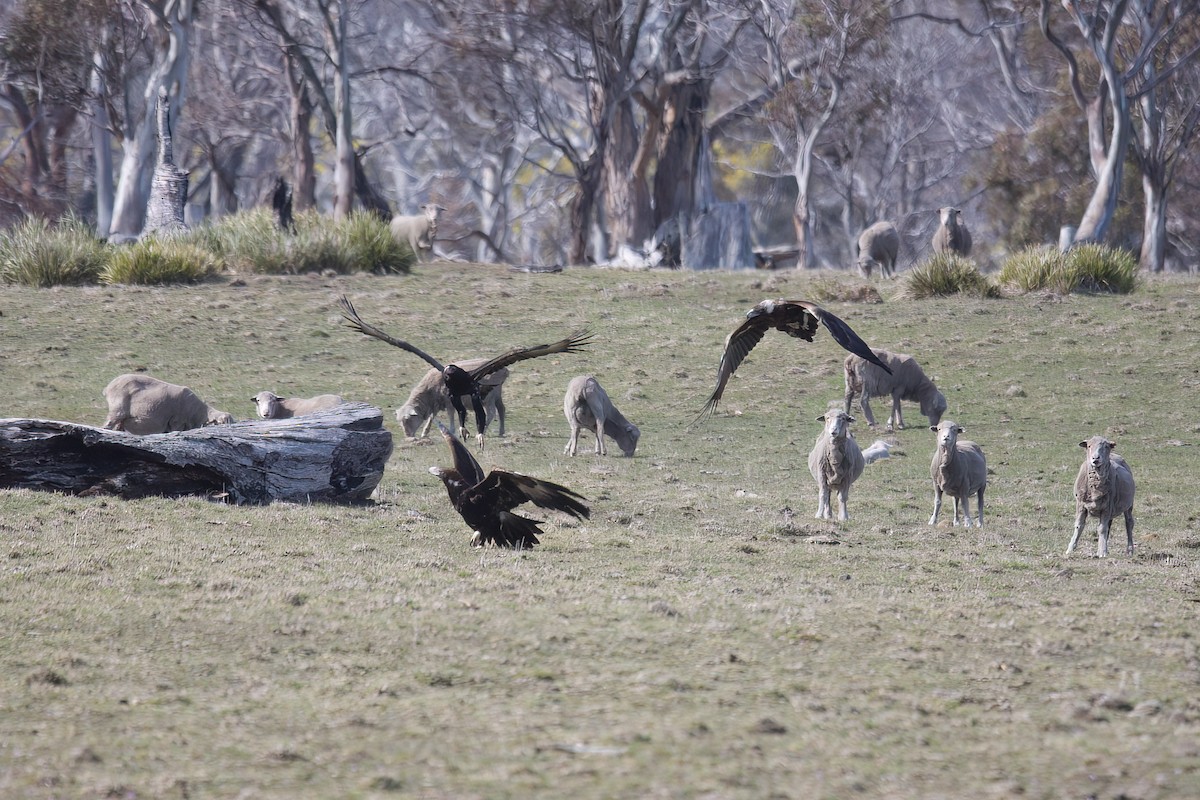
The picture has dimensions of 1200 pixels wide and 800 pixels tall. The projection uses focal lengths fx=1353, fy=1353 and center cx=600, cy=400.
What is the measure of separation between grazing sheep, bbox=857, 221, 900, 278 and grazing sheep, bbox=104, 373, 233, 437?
60.8 ft

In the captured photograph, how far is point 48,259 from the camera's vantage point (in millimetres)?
27516

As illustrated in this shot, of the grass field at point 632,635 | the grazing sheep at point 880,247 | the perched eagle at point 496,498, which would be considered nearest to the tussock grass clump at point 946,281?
the grazing sheep at point 880,247

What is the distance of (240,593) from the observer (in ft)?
30.4

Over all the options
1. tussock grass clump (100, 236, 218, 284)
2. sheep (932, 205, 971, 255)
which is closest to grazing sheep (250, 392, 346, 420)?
tussock grass clump (100, 236, 218, 284)

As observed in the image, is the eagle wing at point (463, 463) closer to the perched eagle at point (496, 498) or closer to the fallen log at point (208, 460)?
the perched eagle at point (496, 498)

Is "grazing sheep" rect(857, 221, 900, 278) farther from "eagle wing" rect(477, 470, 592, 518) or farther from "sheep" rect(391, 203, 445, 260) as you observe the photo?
"eagle wing" rect(477, 470, 592, 518)

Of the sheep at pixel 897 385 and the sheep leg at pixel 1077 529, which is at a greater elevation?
the sheep at pixel 897 385

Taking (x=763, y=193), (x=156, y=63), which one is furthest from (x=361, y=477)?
(x=763, y=193)

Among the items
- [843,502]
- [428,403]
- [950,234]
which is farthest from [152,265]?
Answer: [843,502]

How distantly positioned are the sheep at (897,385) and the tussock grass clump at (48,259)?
16350 millimetres

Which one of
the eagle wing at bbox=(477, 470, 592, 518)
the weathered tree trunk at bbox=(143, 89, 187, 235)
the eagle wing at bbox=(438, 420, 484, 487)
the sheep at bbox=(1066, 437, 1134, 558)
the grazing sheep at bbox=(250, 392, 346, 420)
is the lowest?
the sheep at bbox=(1066, 437, 1134, 558)

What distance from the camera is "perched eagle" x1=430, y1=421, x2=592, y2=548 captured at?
980cm

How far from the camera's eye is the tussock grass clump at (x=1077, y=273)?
89.7 ft

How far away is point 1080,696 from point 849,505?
7.88m
